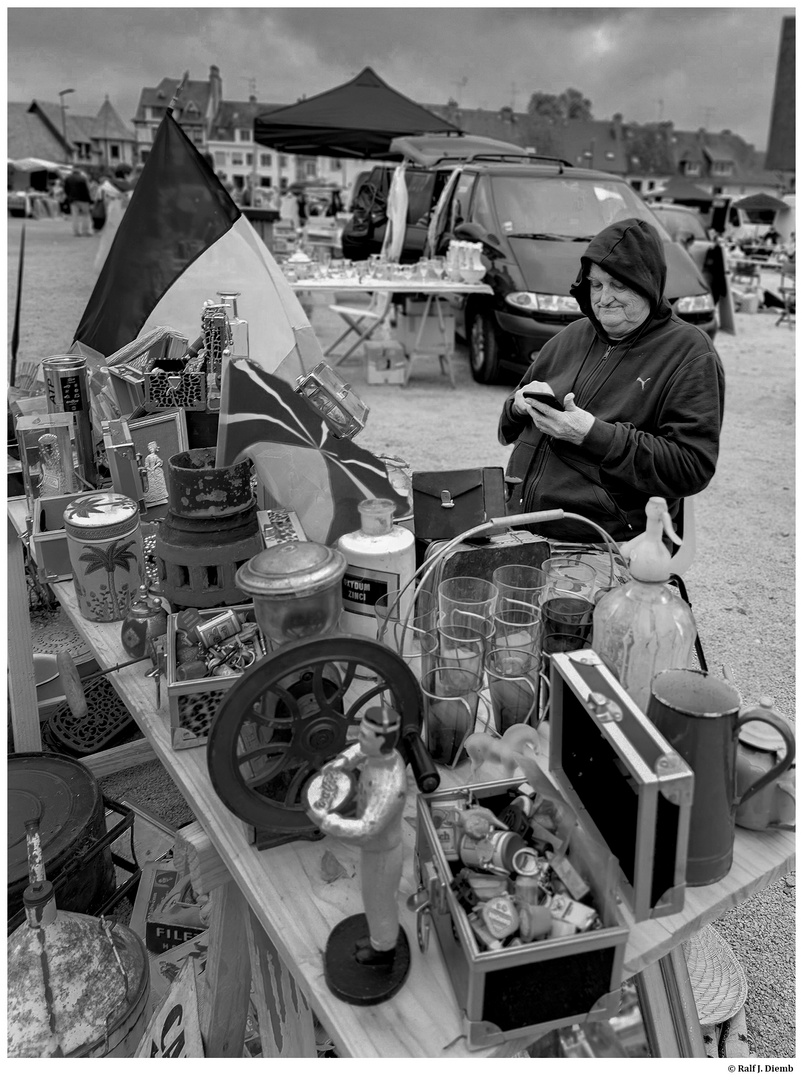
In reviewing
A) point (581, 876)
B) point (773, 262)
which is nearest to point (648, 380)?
point (581, 876)

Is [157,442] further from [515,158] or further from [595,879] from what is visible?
[515,158]

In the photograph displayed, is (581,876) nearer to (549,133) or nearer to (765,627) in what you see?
(765,627)

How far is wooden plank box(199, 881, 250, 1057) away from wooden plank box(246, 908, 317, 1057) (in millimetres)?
31

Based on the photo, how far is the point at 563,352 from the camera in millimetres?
2457

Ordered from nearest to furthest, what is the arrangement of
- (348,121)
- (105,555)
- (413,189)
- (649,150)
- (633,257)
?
(105,555)
(633,257)
(413,189)
(348,121)
(649,150)

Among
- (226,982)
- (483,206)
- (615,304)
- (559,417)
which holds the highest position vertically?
(483,206)

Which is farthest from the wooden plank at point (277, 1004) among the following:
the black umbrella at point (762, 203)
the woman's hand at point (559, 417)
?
the black umbrella at point (762, 203)

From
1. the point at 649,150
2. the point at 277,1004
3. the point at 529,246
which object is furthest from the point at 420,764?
the point at 649,150

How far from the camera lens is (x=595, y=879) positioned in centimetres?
95

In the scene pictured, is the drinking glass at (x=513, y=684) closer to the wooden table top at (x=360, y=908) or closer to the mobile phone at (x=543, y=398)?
the wooden table top at (x=360, y=908)

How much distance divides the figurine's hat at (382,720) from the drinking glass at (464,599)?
517 millimetres

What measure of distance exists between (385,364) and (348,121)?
5.34 meters

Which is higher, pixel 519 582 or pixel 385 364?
pixel 385 364

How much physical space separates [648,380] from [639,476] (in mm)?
290
